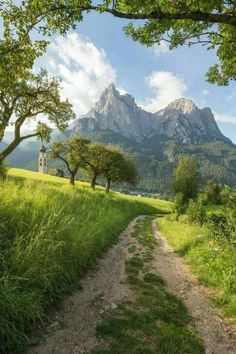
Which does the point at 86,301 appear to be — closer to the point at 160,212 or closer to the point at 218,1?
the point at 218,1

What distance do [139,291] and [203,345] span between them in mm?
2913

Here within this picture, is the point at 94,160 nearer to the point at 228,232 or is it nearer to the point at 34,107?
the point at 34,107

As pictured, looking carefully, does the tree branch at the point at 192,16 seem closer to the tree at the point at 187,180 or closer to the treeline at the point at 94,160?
the treeline at the point at 94,160

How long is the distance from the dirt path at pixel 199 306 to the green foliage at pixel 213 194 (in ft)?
226

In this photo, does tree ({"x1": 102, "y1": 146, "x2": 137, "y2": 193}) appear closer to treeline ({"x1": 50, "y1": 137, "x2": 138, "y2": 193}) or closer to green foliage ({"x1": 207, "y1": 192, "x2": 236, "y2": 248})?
treeline ({"x1": 50, "y1": 137, "x2": 138, "y2": 193})

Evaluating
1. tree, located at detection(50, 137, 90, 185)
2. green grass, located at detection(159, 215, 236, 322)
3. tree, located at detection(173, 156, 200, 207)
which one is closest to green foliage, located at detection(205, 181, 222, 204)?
tree, located at detection(173, 156, 200, 207)

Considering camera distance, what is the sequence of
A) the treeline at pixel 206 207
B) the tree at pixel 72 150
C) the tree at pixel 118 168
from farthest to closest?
the tree at pixel 118 168 < the tree at pixel 72 150 < the treeline at pixel 206 207

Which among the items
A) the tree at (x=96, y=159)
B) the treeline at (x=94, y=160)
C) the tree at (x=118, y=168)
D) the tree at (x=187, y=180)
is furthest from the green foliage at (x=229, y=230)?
the tree at (x=187, y=180)

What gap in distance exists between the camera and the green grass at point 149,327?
226 inches

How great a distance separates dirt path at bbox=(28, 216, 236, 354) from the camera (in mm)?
5738

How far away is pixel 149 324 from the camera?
6.76m

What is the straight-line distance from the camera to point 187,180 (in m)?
81.1

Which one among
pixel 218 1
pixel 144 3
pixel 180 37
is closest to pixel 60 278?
pixel 144 3

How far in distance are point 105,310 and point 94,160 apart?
5529cm
